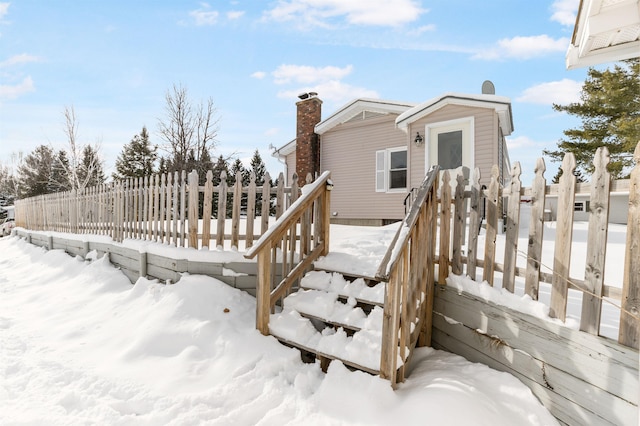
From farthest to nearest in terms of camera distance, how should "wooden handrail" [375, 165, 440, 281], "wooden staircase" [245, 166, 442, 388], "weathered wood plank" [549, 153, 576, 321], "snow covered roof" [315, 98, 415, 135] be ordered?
"snow covered roof" [315, 98, 415, 135]
"wooden staircase" [245, 166, 442, 388]
"wooden handrail" [375, 165, 440, 281]
"weathered wood plank" [549, 153, 576, 321]

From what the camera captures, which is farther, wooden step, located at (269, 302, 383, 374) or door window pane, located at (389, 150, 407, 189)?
door window pane, located at (389, 150, 407, 189)

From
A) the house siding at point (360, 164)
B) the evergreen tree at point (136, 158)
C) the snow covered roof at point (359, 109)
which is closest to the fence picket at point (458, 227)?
the house siding at point (360, 164)

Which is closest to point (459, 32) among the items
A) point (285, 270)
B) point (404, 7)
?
point (404, 7)

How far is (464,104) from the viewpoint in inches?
344

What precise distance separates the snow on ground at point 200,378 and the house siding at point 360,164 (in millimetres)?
6691

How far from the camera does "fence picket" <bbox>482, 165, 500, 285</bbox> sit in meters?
2.88

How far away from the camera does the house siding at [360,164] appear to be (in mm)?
10961

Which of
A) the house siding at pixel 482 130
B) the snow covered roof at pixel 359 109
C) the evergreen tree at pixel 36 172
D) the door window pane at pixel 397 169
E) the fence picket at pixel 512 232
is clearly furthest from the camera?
the evergreen tree at pixel 36 172

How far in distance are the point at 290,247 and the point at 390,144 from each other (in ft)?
26.2

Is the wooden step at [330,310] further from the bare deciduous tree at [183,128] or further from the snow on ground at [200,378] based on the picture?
the bare deciduous tree at [183,128]

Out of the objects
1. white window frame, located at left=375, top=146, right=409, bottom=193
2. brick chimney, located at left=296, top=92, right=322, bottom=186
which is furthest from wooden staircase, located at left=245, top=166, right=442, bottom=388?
brick chimney, located at left=296, top=92, right=322, bottom=186

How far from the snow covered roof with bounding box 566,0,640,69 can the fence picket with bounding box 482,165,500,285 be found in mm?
2061

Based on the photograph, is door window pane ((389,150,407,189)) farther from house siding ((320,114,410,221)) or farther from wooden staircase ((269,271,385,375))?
wooden staircase ((269,271,385,375))

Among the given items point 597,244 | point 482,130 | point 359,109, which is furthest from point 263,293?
point 359,109
